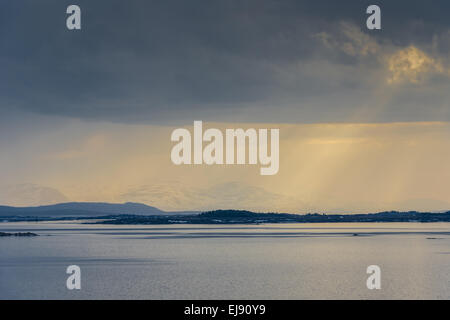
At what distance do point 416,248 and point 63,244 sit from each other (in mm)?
55698

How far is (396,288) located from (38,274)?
34.2 m

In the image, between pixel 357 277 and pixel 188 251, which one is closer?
pixel 357 277

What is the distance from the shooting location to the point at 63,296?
57.7 m

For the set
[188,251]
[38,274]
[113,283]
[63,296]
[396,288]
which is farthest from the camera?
[188,251]

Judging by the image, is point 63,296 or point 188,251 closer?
point 63,296
